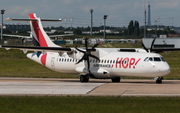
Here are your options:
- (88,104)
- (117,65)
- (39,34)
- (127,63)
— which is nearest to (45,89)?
(88,104)

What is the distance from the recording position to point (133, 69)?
28.4 m

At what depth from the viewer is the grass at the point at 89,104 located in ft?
51.5

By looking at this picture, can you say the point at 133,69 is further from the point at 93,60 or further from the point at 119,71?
the point at 93,60

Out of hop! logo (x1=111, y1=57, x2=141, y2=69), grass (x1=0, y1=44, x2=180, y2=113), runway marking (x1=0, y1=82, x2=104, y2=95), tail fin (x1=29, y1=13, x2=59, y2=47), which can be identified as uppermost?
tail fin (x1=29, y1=13, x2=59, y2=47)

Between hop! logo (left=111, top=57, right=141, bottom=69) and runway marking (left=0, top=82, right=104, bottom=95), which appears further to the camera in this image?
hop! logo (left=111, top=57, right=141, bottom=69)

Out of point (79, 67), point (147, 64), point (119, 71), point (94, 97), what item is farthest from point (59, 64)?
point (94, 97)

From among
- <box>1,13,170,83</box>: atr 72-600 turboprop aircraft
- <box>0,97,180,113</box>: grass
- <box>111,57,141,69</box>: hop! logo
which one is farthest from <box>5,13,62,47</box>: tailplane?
<box>0,97,180,113</box>: grass

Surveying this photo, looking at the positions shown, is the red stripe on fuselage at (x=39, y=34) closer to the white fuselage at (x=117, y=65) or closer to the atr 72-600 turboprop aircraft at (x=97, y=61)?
the atr 72-600 turboprop aircraft at (x=97, y=61)

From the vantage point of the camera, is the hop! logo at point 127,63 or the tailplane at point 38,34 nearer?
the hop! logo at point 127,63

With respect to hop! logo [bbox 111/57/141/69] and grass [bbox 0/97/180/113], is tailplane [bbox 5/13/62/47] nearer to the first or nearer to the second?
hop! logo [bbox 111/57/141/69]

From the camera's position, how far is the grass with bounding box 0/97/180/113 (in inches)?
618

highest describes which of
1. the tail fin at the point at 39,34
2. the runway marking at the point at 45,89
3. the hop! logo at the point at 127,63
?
the tail fin at the point at 39,34

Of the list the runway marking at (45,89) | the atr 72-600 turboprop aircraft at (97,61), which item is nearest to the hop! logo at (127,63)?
the atr 72-600 turboprop aircraft at (97,61)

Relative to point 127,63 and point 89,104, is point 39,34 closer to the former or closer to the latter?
point 127,63
